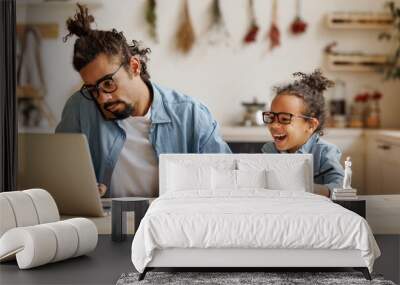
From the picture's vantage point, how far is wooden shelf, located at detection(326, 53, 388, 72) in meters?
7.67

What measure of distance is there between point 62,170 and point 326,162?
257 cm

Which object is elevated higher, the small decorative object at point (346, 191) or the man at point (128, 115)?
the man at point (128, 115)

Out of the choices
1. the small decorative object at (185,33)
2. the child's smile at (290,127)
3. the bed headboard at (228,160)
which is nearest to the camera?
the bed headboard at (228,160)

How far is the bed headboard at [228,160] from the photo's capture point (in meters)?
7.51

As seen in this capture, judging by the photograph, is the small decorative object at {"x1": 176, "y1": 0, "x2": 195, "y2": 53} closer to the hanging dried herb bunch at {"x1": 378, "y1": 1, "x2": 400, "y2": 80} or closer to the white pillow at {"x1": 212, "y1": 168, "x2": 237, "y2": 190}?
the white pillow at {"x1": 212, "y1": 168, "x2": 237, "y2": 190}

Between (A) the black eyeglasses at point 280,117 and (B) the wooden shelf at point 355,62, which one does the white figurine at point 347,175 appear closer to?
(A) the black eyeglasses at point 280,117

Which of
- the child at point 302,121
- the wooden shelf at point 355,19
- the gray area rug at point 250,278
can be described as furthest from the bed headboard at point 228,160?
the gray area rug at point 250,278

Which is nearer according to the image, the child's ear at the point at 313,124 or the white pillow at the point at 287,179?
the white pillow at the point at 287,179

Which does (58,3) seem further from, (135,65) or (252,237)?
(252,237)

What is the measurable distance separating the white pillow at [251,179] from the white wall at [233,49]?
2.38ft

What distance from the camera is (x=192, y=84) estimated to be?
771cm

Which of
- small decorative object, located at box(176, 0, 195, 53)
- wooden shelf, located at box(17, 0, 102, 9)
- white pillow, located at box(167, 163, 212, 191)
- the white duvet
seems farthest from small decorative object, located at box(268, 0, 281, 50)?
the white duvet

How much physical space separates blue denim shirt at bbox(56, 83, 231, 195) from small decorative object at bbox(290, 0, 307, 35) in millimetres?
1145

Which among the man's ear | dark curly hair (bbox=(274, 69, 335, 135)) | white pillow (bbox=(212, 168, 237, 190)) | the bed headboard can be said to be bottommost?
white pillow (bbox=(212, 168, 237, 190))
